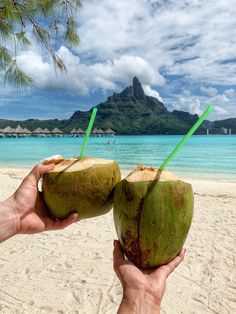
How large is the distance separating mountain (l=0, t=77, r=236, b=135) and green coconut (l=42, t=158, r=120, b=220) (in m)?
93.0

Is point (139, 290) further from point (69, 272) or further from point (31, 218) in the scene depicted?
point (69, 272)

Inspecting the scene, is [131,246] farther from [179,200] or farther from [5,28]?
[5,28]

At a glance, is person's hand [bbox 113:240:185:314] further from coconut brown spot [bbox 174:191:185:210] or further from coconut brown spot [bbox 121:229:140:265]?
coconut brown spot [bbox 174:191:185:210]

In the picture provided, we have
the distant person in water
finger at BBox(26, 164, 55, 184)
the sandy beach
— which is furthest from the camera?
the sandy beach

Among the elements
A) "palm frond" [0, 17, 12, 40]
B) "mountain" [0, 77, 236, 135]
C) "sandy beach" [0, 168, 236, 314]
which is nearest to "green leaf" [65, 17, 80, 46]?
"palm frond" [0, 17, 12, 40]

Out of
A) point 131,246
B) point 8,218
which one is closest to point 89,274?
point 8,218

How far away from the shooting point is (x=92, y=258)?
4.29 meters

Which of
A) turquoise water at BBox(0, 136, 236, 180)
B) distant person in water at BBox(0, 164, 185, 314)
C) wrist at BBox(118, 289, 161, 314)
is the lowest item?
turquoise water at BBox(0, 136, 236, 180)

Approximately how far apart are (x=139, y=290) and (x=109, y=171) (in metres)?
0.43

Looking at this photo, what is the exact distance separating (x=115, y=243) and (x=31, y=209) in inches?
18.4

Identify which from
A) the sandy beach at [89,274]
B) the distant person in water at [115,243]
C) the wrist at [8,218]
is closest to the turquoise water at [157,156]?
the distant person in water at [115,243]

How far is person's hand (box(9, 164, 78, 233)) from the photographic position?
160cm

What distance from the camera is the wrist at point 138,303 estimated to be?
122 cm

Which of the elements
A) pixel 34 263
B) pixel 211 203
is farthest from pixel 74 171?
pixel 211 203
